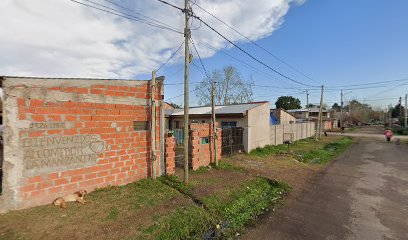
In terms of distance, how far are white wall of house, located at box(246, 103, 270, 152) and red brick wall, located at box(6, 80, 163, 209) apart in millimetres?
8552

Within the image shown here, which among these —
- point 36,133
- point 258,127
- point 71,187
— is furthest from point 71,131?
point 258,127

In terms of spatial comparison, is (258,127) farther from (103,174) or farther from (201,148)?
(103,174)

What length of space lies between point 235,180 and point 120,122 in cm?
425

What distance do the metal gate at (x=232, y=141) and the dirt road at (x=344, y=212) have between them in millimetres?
4860

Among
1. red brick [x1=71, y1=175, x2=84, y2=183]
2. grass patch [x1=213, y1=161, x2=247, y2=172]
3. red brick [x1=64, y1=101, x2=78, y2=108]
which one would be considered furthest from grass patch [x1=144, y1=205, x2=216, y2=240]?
grass patch [x1=213, y1=161, x2=247, y2=172]

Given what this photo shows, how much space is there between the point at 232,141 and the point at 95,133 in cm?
857

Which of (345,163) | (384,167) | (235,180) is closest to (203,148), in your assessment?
(235,180)

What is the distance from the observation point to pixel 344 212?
5.29 metres

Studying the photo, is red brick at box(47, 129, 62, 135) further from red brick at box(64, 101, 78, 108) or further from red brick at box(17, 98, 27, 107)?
red brick at box(17, 98, 27, 107)

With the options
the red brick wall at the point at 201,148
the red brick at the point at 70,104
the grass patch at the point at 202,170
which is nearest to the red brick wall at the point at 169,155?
the grass patch at the point at 202,170

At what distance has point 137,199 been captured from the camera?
5.15 meters

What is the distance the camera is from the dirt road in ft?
14.0

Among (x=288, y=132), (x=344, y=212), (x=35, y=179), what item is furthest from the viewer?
(x=288, y=132)

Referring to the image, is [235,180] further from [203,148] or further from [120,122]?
[120,122]
